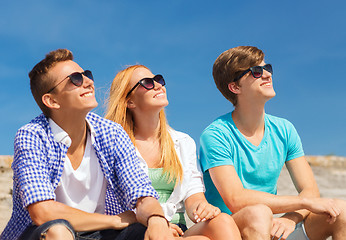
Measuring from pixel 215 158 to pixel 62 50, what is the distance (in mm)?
1532

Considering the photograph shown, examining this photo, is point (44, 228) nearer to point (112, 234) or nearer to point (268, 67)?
point (112, 234)

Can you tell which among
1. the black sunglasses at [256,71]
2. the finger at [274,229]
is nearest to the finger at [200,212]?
the finger at [274,229]

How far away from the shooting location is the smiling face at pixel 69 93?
10.4 feet

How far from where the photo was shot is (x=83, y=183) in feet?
10.4

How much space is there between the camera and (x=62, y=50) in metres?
3.35

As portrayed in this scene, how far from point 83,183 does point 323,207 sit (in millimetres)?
1943

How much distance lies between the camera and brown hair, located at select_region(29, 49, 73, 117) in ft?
10.7

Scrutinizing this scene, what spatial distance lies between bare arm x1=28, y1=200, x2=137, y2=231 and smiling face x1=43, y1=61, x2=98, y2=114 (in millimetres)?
710

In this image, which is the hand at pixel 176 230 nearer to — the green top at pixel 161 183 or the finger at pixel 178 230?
the finger at pixel 178 230

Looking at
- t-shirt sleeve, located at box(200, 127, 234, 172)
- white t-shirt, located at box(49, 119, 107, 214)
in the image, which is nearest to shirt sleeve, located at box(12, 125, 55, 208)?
white t-shirt, located at box(49, 119, 107, 214)

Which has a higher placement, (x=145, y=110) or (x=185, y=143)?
(x=145, y=110)

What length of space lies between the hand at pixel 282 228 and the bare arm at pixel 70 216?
134cm

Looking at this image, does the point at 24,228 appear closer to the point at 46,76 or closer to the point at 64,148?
the point at 64,148

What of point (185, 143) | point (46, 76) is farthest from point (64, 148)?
point (185, 143)
